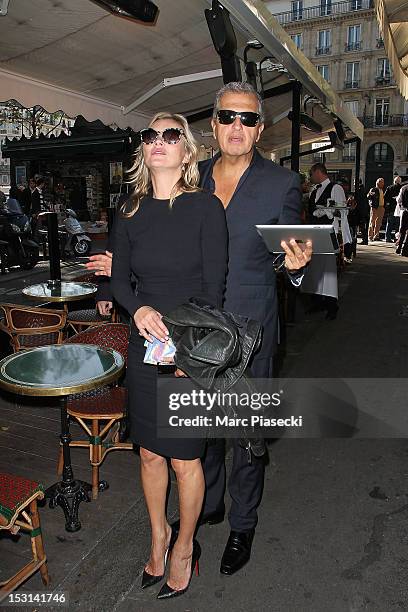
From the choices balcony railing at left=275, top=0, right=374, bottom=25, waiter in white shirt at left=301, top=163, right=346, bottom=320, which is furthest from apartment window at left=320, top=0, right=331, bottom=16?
waiter in white shirt at left=301, top=163, right=346, bottom=320

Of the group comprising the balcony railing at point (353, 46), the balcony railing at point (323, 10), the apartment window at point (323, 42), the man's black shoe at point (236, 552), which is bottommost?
the man's black shoe at point (236, 552)

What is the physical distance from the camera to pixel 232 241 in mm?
2180

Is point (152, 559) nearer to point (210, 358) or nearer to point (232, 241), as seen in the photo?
point (210, 358)

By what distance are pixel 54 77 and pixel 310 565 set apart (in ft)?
15.5

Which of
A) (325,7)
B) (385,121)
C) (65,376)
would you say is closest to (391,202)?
(65,376)

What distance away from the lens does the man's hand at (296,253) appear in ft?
6.40

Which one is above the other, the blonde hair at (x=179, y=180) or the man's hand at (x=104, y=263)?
the blonde hair at (x=179, y=180)

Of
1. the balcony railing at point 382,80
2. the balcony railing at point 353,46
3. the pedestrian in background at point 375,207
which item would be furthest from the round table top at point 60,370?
the balcony railing at point 353,46

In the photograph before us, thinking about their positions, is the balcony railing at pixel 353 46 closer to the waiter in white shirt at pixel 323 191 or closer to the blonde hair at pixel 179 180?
the waiter in white shirt at pixel 323 191

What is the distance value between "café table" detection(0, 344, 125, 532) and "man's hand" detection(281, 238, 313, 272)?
3.69ft

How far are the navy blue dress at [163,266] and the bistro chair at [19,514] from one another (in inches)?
21.2

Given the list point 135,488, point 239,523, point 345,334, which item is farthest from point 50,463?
point 345,334

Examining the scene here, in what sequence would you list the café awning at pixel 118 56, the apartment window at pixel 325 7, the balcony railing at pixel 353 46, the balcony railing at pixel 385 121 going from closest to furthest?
the café awning at pixel 118 56, the balcony railing at pixel 385 121, the balcony railing at pixel 353 46, the apartment window at pixel 325 7

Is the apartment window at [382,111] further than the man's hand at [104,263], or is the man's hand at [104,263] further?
the apartment window at [382,111]
